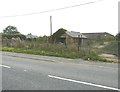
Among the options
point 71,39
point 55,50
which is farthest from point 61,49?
point 71,39

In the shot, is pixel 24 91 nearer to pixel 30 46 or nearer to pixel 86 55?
pixel 86 55

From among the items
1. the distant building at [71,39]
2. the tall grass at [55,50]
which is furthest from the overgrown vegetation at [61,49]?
the distant building at [71,39]

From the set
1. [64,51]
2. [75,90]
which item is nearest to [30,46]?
[64,51]

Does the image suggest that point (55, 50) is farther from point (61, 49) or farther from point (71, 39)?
point (71, 39)

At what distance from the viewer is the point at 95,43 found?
29.7m

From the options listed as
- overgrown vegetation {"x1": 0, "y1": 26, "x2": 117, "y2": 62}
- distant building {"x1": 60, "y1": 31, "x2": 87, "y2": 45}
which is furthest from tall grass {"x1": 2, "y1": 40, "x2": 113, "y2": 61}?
distant building {"x1": 60, "y1": 31, "x2": 87, "y2": 45}

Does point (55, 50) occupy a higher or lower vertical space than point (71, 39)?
lower

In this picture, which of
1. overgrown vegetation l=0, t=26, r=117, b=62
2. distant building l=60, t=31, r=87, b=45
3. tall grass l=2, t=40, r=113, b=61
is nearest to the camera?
tall grass l=2, t=40, r=113, b=61

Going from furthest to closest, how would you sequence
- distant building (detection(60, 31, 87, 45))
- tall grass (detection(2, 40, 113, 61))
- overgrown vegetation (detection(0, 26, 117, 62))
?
distant building (detection(60, 31, 87, 45)) → overgrown vegetation (detection(0, 26, 117, 62)) → tall grass (detection(2, 40, 113, 61))

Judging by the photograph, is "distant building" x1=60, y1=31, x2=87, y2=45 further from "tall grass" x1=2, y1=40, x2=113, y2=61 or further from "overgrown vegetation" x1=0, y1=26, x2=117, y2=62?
"tall grass" x1=2, y1=40, x2=113, y2=61

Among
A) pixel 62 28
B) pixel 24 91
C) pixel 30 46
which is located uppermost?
pixel 62 28

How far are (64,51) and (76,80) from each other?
13842mm

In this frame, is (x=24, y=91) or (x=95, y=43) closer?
(x=24, y=91)

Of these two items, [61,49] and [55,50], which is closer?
[61,49]
